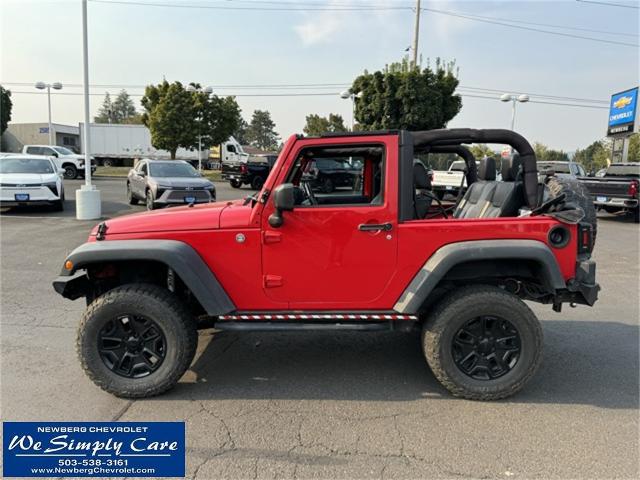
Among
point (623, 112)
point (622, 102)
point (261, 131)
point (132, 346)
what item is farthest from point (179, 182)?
point (261, 131)

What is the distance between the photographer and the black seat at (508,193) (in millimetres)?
3697

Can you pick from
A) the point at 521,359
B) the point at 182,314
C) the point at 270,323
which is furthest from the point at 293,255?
the point at 521,359

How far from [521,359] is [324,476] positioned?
1711 millimetres

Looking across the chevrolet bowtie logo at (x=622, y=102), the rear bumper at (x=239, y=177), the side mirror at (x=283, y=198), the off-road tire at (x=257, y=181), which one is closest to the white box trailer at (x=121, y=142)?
the rear bumper at (x=239, y=177)

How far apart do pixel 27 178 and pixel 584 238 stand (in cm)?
1334

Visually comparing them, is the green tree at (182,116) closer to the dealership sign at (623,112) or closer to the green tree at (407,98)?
the green tree at (407,98)

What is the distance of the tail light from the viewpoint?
3374 millimetres

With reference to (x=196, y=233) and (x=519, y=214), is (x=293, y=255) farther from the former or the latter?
(x=519, y=214)

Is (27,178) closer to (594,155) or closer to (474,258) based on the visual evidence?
(474,258)

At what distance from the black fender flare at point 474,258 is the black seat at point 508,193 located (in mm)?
502

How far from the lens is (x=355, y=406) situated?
3260mm

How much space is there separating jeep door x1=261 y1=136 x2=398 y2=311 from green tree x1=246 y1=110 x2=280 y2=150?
106856mm

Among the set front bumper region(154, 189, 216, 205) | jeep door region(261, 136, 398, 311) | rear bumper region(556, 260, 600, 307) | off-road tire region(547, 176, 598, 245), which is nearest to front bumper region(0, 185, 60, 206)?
front bumper region(154, 189, 216, 205)

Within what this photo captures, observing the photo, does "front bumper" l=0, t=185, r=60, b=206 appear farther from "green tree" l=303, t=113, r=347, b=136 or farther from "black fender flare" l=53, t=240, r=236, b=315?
"green tree" l=303, t=113, r=347, b=136
